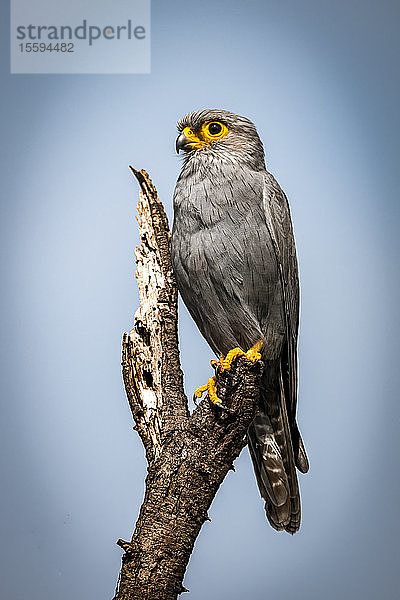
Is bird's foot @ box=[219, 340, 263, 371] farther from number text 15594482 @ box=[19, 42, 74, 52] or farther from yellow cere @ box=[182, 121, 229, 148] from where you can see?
number text 15594482 @ box=[19, 42, 74, 52]

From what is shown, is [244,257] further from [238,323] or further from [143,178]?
[143,178]

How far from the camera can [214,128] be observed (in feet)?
9.80

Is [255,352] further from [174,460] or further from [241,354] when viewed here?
[174,460]

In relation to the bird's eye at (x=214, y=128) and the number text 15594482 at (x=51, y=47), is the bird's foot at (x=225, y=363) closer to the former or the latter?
the bird's eye at (x=214, y=128)

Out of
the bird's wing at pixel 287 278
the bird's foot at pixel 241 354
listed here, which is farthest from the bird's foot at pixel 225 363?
the bird's wing at pixel 287 278

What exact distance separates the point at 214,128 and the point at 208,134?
1.6 inches

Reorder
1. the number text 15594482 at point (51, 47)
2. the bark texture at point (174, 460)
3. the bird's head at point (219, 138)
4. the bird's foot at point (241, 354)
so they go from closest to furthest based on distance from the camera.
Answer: the bark texture at point (174, 460), the bird's foot at point (241, 354), the bird's head at point (219, 138), the number text 15594482 at point (51, 47)

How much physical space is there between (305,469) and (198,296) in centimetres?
104

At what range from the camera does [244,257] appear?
2793 millimetres

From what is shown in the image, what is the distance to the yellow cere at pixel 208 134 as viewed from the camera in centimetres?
299

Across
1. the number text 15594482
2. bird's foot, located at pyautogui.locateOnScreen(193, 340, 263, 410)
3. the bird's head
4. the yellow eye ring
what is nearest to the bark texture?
bird's foot, located at pyautogui.locateOnScreen(193, 340, 263, 410)

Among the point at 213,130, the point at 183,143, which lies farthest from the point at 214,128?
the point at 183,143

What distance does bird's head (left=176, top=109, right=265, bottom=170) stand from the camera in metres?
2.95

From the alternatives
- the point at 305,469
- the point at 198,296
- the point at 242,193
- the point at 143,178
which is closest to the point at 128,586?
the point at 305,469
